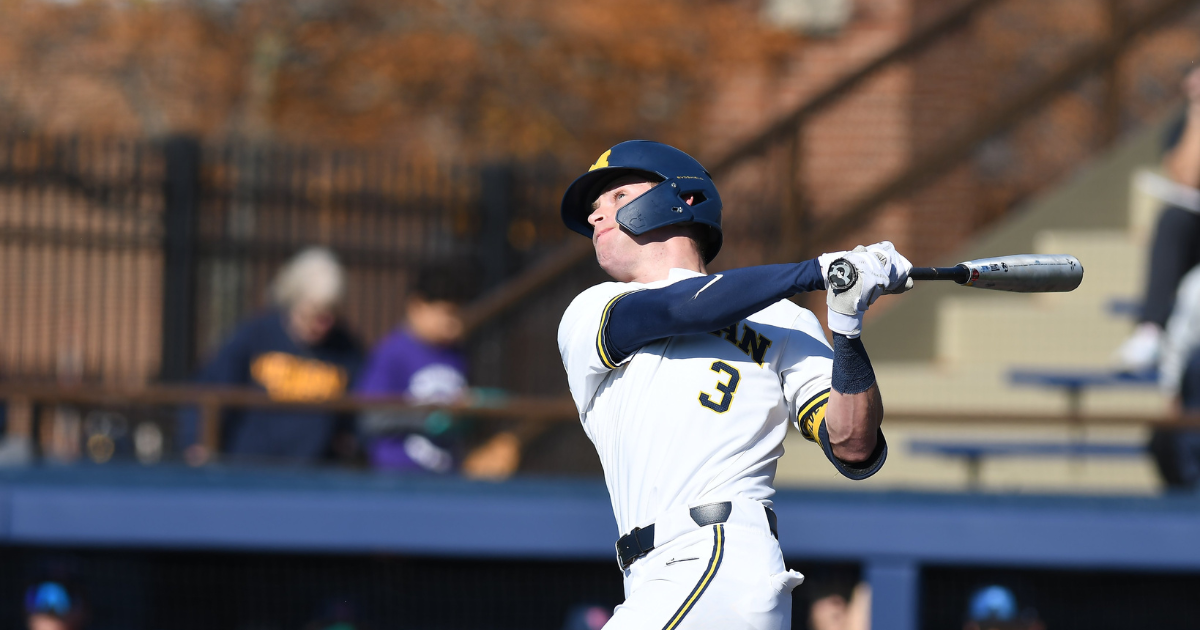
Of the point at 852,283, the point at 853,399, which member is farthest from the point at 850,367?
the point at 852,283

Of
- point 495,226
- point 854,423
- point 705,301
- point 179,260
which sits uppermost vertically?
point 495,226

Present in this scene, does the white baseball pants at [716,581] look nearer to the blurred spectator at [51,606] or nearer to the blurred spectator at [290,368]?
the blurred spectator at [51,606]

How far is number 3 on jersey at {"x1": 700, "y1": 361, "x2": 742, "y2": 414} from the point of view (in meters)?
2.64

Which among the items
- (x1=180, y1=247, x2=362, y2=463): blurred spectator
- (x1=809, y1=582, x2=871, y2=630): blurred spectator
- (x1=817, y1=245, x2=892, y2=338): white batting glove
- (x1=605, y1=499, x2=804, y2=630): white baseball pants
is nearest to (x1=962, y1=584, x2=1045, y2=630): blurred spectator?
(x1=809, y1=582, x2=871, y2=630): blurred spectator

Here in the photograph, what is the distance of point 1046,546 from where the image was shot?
182 inches

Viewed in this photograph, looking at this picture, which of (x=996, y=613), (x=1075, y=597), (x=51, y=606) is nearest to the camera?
(x=996, y=613)

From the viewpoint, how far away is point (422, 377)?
19.4 feet

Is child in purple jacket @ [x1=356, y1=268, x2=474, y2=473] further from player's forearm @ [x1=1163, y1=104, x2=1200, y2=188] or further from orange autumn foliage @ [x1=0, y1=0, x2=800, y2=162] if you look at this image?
orange autumn foliage @ [x1=0, y1=0, x2=800, y2=162]

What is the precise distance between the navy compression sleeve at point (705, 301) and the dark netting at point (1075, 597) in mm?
2577

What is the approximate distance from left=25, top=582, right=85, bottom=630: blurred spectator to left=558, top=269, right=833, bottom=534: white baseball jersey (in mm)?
3015

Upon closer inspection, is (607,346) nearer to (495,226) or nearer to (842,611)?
(842,611)

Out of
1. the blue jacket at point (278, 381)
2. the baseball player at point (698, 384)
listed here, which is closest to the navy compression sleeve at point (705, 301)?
the baseball player at point (698, 384)

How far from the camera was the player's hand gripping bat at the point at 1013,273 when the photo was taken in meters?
2.44

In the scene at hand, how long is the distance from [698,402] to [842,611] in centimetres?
233
